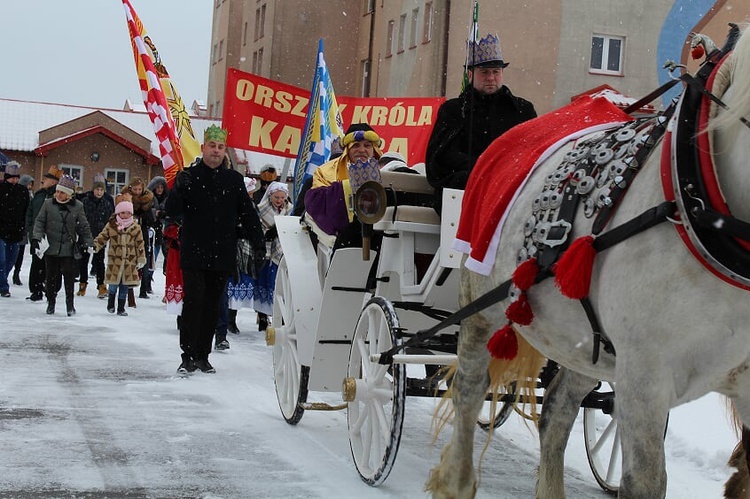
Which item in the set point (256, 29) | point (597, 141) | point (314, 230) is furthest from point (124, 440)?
point (256, 29)

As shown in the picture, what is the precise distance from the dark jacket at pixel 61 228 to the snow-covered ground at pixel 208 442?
3.79m

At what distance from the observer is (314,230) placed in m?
6.15

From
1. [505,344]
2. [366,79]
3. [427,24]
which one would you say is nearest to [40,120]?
[366,79]

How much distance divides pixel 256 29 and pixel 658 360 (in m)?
35.9

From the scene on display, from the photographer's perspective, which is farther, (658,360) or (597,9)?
(597,9)

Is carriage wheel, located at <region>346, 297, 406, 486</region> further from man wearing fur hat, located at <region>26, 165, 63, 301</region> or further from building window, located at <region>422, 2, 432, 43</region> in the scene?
building window, located at <region>422, 2, 432, 43</region>

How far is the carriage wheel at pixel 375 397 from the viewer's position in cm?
445

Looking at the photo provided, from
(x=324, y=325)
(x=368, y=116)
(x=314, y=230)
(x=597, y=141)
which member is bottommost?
(x=324, y=325)

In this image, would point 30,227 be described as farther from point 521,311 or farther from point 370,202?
point 521,311

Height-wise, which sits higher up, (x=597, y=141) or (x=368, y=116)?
(x=368, y=116)

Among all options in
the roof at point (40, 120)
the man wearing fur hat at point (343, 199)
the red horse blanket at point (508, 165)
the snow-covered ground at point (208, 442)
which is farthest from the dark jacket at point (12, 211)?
the roof at point (40, 120)

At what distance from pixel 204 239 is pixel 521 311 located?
16.1 feet

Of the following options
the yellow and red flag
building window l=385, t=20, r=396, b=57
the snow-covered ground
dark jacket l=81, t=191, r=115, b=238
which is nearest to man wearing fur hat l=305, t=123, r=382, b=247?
the snow-covered ground

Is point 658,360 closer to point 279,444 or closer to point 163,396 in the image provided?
point 279,444
